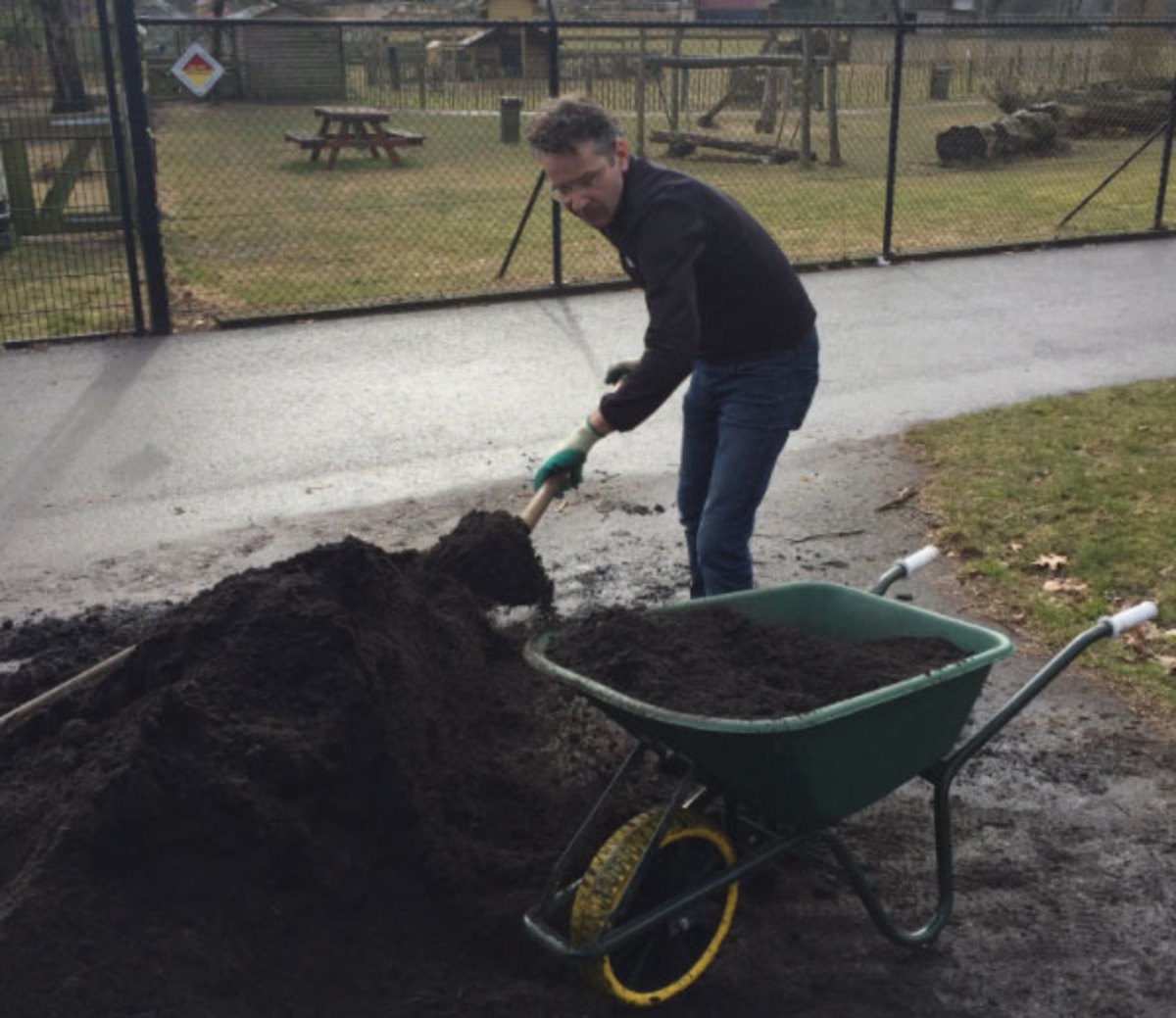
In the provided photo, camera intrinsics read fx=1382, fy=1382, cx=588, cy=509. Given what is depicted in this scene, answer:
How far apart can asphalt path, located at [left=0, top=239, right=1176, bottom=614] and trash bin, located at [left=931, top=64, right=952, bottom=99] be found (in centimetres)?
1268

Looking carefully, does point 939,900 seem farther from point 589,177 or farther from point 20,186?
point 20,186

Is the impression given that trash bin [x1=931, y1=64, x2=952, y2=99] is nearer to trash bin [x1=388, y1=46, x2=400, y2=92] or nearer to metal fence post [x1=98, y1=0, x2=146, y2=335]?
trash bin [x1=388, y1=46, x2=400, y2=92]

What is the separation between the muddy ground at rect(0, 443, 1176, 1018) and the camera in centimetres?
307

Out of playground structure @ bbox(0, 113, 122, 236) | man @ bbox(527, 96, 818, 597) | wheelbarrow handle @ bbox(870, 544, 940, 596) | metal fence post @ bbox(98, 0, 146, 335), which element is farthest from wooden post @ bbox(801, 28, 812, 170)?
wheelbarrow handle @ bbox(870, 544, 940, 596)

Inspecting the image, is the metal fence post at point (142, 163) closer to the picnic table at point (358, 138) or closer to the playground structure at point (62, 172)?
the playground structure at point (62, 172)


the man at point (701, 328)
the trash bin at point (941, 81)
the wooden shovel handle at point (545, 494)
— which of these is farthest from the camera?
the trash bin at point (941, 81)

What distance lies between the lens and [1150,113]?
22672 mm

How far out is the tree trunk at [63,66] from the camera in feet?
32.9

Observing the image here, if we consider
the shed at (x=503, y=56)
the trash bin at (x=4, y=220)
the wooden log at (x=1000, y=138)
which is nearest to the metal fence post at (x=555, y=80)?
the trash bin at (x=4, y=220)

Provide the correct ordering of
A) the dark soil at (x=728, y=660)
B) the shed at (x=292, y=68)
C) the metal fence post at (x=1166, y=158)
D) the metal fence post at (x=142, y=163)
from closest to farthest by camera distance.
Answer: the dark soil at (x=728, y=660)
the metal fence post at (x=142, y=163)
the metal fence post at (x=1166, y=158)
the shed at (x=292, y=68)

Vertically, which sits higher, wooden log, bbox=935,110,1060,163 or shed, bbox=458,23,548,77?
shed, bbox=458,23,548,77

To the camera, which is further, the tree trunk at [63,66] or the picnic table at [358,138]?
the picnic table at [358,138]

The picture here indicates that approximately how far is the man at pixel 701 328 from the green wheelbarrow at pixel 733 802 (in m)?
0.71

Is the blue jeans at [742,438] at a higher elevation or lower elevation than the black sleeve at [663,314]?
lower
